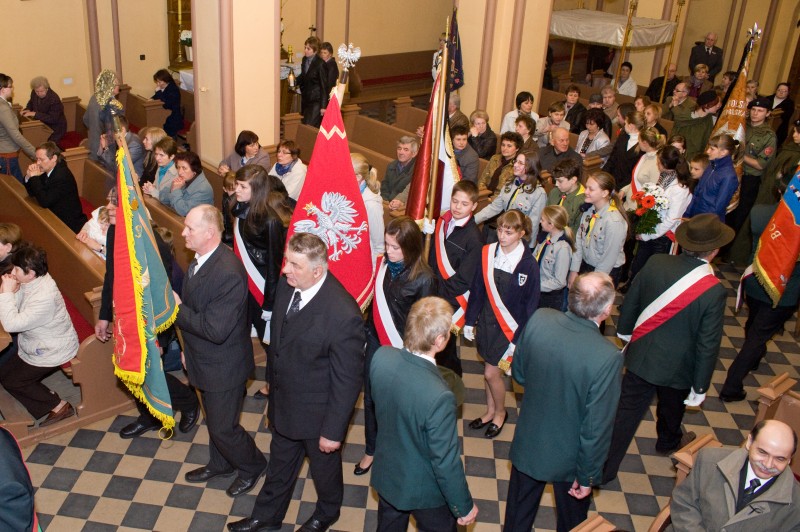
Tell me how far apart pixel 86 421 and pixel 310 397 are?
2.33 meters

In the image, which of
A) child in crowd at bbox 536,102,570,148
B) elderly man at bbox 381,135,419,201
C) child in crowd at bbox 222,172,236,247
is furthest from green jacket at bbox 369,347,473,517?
child in crowd at bbox 536,102,570,148

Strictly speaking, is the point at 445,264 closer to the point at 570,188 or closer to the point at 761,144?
the point at 570,188

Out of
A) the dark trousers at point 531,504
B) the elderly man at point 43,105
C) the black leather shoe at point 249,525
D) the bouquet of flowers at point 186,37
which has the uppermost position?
the bouquet of flowers at point 186,37

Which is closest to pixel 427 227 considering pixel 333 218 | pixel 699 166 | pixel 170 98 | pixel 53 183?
pixel 333 218

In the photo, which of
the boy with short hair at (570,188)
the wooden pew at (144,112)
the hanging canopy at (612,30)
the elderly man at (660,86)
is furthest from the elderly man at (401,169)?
the elderly man at (660,86)

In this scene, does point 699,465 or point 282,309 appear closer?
point 699,465

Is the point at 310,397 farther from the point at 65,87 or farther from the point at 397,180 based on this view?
the point at 65,87

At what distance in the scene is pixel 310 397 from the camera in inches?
161

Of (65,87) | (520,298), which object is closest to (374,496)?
(520,298)

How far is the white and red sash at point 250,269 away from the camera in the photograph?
17.9 ft

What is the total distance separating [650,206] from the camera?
21.1 feet

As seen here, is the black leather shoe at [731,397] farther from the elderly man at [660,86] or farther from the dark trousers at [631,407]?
the elderly man at [660,86]

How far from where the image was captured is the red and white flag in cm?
518

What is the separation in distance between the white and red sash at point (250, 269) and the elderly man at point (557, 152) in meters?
3.26
